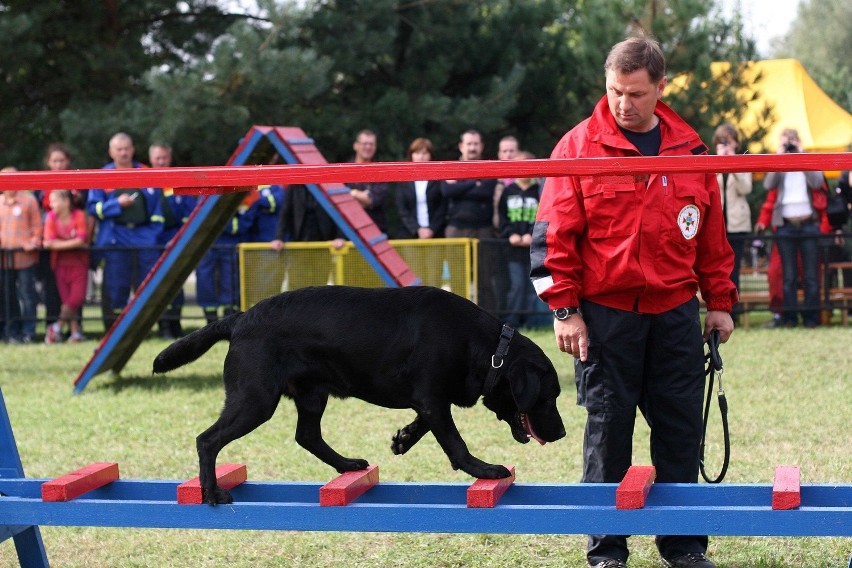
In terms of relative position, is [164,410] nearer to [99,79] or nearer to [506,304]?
[506,304]

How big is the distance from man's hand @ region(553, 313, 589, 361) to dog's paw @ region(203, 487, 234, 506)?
4.02ft

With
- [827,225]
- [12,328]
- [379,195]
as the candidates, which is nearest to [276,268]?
[379,195]

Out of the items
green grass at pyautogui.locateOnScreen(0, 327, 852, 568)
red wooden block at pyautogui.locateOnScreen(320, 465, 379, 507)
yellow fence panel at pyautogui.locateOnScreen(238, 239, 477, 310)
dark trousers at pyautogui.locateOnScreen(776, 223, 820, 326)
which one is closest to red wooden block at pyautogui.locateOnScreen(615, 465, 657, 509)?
red wooden block at pyautogui.locateOnScreen(320, 465, 379, 507)

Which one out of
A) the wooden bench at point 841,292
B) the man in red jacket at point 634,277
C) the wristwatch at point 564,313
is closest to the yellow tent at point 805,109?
the wooden bench at point 841,292

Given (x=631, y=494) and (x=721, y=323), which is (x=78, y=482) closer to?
(x=631, y=494)

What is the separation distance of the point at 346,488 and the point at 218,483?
494mm

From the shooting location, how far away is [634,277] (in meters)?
3.81

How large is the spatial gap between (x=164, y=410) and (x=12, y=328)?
514 centimetres

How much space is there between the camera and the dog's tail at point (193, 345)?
3.86m

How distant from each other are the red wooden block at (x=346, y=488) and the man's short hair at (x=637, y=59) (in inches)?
62.3

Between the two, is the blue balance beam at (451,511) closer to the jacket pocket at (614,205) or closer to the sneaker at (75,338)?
the jacket pocket at (614,205)

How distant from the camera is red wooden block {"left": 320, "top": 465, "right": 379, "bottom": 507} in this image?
3.38 meters

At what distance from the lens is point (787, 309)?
11836 mm

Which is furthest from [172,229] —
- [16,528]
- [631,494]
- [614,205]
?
[631,494]
